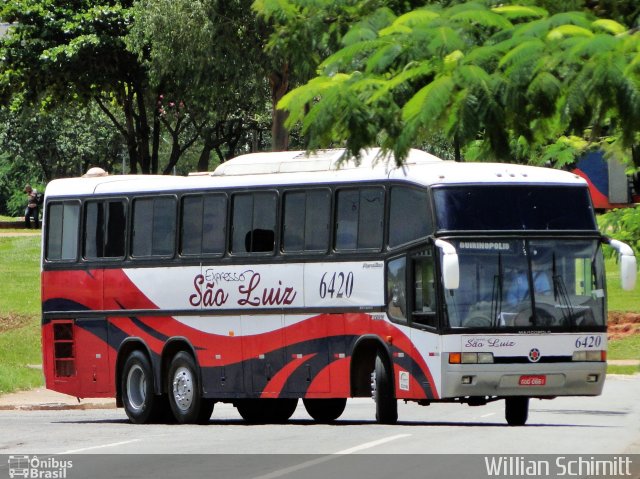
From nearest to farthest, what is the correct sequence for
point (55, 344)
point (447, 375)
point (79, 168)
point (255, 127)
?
point (447, 375) → point (55, 344) → point (255, 127) → point (79, 168)

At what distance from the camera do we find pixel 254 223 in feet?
72.4

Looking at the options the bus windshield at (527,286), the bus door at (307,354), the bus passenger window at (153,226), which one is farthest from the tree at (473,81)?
the bus passenger window at (153,226)

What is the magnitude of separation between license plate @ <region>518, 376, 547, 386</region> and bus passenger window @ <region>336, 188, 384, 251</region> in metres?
2.73

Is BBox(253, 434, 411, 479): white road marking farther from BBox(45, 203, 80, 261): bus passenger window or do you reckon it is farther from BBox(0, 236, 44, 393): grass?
BBox(0, 236, 44, 393): grass

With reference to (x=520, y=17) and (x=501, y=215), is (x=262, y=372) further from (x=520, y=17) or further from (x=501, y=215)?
(x=520, y=17)

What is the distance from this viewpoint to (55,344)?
2466cm

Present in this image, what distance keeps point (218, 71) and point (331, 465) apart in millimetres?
28695

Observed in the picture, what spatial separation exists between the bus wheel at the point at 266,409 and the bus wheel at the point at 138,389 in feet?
4.50

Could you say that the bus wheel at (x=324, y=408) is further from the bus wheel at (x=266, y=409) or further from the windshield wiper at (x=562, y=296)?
the windshield wiper at (x=562, y=296)

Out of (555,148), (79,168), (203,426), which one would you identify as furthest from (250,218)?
(79,168)

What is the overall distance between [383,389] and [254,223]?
3455mm

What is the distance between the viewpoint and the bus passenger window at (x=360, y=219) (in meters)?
20.5

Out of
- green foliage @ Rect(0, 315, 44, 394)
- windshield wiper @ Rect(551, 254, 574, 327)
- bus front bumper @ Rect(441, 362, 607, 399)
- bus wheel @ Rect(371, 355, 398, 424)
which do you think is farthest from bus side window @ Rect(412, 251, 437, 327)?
green foliage @ Rect(0, 315, 44, 394)

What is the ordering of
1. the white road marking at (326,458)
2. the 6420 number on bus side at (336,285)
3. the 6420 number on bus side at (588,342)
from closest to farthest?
1. the white road marking at (326,458)
2. the 6420 number on bus side at (588,342)
3. the 6420 number on bus side at (336,285)
